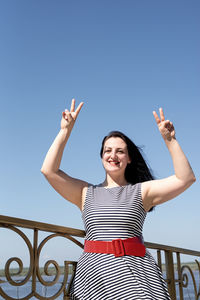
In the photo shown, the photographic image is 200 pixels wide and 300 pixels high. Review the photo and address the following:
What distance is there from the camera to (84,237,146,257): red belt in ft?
6.04

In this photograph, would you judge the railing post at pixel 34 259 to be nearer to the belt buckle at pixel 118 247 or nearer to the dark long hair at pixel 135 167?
the belt buckle at pixel 118 247

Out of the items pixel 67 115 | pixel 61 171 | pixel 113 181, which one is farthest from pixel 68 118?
pixel 113 181

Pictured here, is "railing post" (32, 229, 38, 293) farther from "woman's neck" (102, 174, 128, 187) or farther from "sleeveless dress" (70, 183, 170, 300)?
"woman's neck" (102, 174, 128, 187)

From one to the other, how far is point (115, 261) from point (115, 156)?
2.23 ft

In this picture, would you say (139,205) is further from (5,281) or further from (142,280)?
(5,281)

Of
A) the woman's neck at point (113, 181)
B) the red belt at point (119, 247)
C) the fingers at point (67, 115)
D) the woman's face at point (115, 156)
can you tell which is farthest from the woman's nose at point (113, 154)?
the red belt at point (119, 247)

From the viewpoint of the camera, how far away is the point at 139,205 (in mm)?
2029

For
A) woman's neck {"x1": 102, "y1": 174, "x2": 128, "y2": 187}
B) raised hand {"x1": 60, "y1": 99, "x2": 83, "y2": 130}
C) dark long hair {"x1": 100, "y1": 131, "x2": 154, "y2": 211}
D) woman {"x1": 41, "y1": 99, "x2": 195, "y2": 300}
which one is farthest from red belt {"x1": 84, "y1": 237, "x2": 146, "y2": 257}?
raised hand {"x1": 60, "y1": 99, "x2": 83, "y2": 130}

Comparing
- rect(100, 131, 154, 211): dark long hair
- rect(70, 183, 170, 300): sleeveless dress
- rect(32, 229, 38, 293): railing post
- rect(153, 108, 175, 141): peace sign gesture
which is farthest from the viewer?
rect(100, 131, 154, 211): dark long hair

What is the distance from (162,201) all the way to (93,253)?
1.67 feet

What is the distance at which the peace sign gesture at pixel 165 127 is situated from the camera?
202cm

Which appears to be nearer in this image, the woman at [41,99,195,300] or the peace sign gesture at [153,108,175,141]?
the woman at [41,99,195,300]

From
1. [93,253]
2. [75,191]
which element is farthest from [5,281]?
[75,191]

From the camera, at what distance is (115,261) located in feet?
5.99
